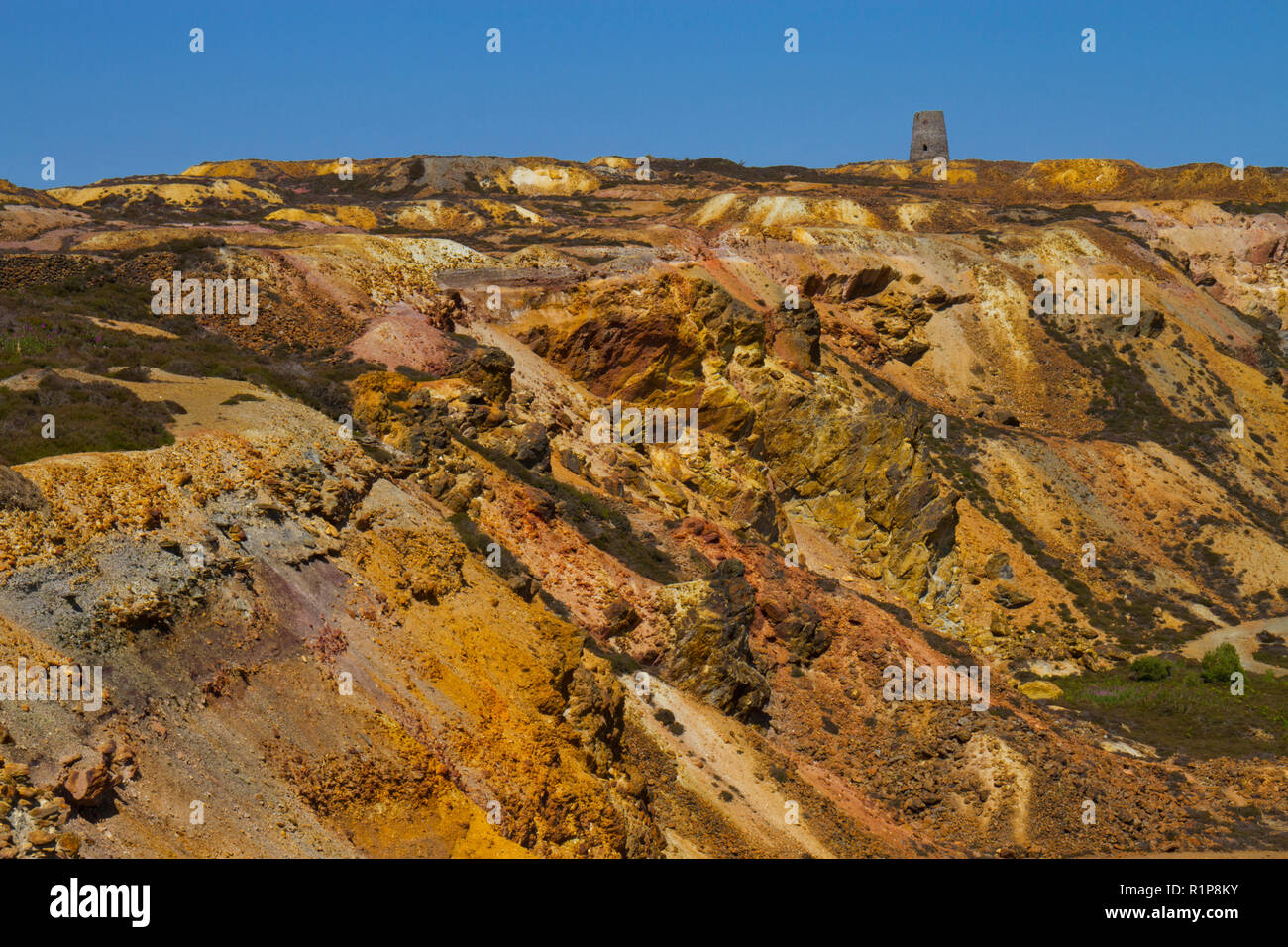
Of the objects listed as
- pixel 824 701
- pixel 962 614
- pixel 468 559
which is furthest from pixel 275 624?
pixel 962 614

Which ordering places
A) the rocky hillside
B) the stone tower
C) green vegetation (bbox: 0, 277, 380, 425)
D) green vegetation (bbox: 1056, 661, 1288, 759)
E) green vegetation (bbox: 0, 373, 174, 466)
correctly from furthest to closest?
the stone tower < green vegetation (bbox: 1056, 661, 1288, 759) < green vegetation (bbox: 0, 277, 380, 425) < green vegetation (bbox: 0, 373, 174, 466) < the rocky hillside

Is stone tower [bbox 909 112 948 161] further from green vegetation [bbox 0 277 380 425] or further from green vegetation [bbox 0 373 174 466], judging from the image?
→ green vegetation [bbox 0 373 174 466]

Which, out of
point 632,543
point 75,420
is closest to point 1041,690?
point 632,543

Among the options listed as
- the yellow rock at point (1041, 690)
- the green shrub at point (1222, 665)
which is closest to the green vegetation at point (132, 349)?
the yellow rock at point (1041, 690)

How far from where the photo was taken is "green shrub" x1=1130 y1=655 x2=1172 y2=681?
129 ft

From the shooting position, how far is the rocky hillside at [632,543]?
1555 centimetres

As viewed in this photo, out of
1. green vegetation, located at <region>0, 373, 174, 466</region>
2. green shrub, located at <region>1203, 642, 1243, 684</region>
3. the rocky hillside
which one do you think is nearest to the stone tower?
the rocky hillside

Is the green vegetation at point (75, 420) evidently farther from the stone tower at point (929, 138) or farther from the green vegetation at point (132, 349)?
the stone tower at point (929, 138)

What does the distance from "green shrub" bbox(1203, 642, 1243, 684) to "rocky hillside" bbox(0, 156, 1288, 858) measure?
20 cm

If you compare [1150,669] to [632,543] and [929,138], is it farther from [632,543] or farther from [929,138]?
[929,138]

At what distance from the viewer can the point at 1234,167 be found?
305 ft

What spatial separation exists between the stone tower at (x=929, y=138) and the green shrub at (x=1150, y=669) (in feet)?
291

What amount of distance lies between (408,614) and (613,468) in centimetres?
1797

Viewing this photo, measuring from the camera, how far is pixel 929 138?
11856 cm
